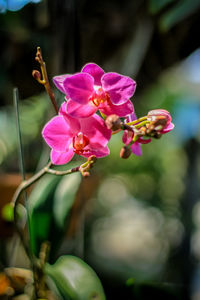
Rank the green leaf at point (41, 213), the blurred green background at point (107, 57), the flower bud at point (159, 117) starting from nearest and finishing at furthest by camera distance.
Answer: the flower bud at point (159, 117)
the green leaf at point (41, 213)
the blurred green background at point (107, 57)

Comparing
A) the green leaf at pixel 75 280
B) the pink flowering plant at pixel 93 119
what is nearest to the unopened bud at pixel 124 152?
the pink flowering plant at pixel 93 119

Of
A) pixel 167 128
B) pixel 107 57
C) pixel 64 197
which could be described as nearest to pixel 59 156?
pixel 167 128

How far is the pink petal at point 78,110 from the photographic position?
31 cm

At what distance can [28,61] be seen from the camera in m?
1.07

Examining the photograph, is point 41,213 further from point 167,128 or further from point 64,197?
point 167,128

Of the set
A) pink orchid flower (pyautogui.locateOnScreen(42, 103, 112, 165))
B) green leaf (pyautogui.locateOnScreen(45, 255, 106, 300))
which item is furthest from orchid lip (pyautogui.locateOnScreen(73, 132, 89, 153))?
green leaf (pyautogui.locateOnScreen(45, 255, 106, 300))

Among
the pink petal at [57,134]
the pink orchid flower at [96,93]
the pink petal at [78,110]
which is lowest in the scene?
the pink petal at [57,134]

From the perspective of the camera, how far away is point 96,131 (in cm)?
32

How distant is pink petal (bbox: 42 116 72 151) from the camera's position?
1.10ft

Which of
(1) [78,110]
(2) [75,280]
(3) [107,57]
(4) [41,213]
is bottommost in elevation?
(2) [75,280]

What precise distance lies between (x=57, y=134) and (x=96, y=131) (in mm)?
49

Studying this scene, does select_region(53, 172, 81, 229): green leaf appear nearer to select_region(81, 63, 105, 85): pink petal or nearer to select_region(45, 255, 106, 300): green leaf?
select_region(45, 255, 106, 300): green leaf

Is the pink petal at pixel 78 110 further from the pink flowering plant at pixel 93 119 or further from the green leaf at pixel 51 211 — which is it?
the green leaf at pixel 51 211

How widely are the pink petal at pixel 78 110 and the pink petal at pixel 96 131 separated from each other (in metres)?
0.01
